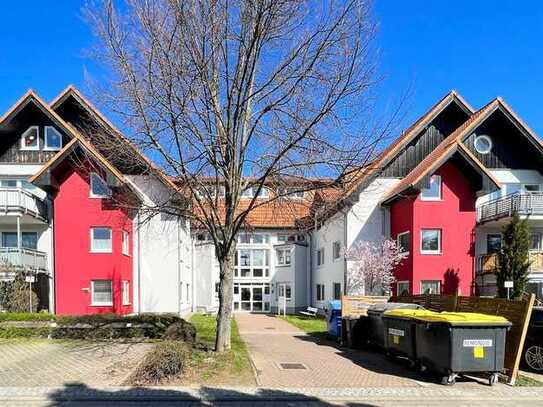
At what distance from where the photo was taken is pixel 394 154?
2678cm

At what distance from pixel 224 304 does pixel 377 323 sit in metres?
4.23

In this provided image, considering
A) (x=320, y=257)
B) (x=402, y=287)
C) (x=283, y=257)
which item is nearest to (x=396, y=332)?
(x=402, y=287)

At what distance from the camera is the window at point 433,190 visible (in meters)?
25.2

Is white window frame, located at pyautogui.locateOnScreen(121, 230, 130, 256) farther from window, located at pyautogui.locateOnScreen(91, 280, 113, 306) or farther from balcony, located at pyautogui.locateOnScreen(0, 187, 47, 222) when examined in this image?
balcony, located at pyautogui.locateOnScreen(0, 187, 47, 222)

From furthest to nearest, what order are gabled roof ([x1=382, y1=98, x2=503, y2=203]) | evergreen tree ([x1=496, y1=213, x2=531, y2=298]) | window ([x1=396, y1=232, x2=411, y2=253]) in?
1. window ([x1=396, y1=232, x2=411, y2=253])
2. gabled roof ([x1=382, y1=98, x2=503, y2=203])
3. evergreen tree ([x1=496, y1=213, x2=531, y2=298])

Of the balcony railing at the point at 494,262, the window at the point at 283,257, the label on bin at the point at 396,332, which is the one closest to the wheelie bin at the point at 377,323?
the label on bin at the point at 396,332

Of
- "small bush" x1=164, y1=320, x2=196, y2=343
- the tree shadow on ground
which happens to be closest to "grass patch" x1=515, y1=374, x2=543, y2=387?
the tree shadow on ground

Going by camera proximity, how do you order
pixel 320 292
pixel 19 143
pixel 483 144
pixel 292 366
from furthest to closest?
pixel 320 292
pixel 483 144
pixel 19 143
pixel 292 366

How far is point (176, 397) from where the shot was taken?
851cm

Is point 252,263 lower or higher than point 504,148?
lower

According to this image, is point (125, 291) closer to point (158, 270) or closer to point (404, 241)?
point (158, 270)

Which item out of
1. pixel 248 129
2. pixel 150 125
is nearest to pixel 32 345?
pixel 150 125

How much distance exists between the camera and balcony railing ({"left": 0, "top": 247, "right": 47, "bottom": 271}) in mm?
21981

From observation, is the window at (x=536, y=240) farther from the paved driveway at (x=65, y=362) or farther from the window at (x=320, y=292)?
the paved driveway at (x=65, y=362)
